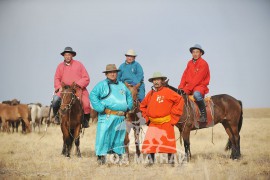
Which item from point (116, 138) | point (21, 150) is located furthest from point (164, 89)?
point (21, 150)

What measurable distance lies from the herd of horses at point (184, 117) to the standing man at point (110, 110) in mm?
388

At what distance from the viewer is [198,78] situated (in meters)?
10.4

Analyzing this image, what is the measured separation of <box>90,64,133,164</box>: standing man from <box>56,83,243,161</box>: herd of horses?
388 millimetres

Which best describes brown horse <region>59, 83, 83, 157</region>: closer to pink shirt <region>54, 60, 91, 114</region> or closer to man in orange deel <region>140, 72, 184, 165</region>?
pink shirt <region>54, 60, 91, 114</region>

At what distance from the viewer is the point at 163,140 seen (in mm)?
8461

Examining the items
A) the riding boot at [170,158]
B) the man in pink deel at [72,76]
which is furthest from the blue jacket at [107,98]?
the man in pink deel at [72,76]

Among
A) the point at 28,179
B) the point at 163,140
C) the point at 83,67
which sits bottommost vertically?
the point at 28,179

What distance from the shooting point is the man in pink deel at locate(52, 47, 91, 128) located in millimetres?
10922

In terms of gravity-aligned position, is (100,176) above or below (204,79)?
below

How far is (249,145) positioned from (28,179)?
34.2 ft

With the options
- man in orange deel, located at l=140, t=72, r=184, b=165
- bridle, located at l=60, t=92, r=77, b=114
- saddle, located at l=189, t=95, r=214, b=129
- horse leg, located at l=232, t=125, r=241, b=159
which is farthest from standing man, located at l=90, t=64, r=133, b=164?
horse leg, located at l=232, t=125, r=241, b=159

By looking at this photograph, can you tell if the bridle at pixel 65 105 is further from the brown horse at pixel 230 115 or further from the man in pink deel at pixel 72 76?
the brown horse at pixel 230 115

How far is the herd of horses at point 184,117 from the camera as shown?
988 centimetres

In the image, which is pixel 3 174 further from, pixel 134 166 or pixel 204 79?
pixel 204 79
